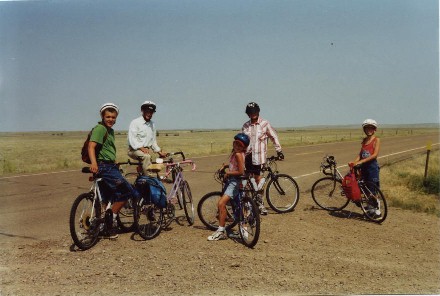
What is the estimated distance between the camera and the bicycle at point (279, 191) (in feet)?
24.4

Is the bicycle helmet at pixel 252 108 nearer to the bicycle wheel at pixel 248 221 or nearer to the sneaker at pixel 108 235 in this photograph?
the bicycle wheel at pixel 248 221

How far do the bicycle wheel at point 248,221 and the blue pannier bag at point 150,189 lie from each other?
129 centimetres

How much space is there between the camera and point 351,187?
7047 mm

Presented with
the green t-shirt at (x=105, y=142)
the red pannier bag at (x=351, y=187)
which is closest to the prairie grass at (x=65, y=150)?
the green t-shirt at (x=105, y=142)

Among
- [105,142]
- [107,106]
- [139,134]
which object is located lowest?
[105,142]

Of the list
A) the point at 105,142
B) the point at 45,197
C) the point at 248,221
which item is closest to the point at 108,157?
the point at 105,142

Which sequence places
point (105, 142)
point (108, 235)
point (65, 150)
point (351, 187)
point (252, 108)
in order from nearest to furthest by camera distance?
point (105, 142)
point (108, 235)
point (252, 108)
point (351, 187)
point (65, 150)

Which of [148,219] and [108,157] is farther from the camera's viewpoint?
[148,219]


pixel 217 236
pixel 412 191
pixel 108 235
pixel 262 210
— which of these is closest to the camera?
pixel 217 236

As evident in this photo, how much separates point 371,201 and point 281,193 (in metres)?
1.70

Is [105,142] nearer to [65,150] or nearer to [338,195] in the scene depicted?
[338,195]

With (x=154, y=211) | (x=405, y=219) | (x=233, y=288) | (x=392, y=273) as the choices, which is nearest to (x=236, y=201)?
(x=154, y=211)

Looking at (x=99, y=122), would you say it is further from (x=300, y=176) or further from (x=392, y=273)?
(x=300, y=176)

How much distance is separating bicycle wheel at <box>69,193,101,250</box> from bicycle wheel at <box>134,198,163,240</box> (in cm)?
59
